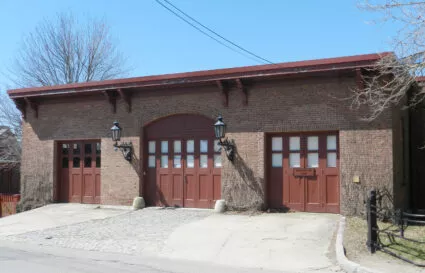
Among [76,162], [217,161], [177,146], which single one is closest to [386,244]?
[217,161]

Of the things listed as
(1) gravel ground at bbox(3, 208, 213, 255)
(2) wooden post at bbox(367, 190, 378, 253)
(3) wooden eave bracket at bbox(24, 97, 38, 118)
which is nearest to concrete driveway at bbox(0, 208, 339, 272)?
(1) gravel ground at bbox(3, 208, 213, 255)

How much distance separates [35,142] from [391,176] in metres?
13.0

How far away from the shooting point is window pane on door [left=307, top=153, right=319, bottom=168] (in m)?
13.6

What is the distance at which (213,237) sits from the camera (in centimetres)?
1105

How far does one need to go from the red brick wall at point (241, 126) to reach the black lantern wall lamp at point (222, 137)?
0.28 m

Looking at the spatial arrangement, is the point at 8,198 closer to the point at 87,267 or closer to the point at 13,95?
the point at 13,95

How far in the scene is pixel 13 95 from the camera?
17.8 meters

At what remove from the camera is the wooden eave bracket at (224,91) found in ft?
46.8

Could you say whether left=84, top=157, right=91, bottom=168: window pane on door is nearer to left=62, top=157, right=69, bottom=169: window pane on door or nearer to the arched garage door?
left=62, top=157, right=69, bottom=169: window pane on door

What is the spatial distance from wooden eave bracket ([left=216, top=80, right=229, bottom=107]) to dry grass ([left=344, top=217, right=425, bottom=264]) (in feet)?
17.4

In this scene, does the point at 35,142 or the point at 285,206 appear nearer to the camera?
the point at 285,206

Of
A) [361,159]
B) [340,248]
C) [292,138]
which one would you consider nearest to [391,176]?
[361,159]

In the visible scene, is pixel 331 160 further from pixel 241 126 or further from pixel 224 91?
pixel 224 91

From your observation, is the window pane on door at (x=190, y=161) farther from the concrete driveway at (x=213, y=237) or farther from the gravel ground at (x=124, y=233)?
the concrete driveway at (x=213, y=237)
